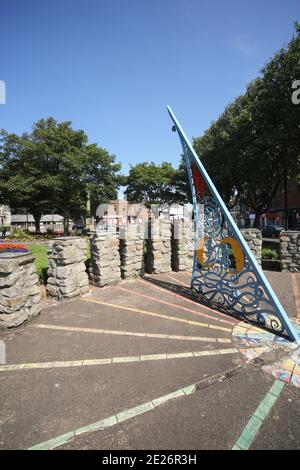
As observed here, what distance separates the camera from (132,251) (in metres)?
8.91

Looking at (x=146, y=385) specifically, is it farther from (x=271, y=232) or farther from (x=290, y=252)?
(x=271, y=232)

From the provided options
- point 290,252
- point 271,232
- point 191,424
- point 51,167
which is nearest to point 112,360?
Result: point 191,424

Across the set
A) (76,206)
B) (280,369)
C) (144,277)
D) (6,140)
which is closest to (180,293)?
(144,277)

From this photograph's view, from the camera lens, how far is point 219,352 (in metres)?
4.02

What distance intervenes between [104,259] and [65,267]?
168 centimetres

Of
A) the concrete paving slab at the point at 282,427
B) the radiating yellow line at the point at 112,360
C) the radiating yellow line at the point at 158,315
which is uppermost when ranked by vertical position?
the radiating yellow line at the point at 158,315

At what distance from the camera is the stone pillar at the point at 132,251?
8.71m

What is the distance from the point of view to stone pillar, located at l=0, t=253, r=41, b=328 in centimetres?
478

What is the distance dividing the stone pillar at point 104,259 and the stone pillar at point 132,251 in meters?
0.33

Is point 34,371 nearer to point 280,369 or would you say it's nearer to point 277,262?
point 280,369

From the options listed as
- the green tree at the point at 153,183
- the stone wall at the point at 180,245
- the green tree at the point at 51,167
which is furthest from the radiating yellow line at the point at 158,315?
the green tree at the point at 153,183

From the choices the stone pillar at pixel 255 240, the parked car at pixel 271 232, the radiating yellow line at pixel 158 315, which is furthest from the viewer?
the parked car at pixel 271 232

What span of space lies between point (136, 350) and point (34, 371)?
63.9 inches

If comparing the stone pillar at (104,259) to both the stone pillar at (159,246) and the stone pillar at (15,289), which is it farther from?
the stone pillar at (15,289)
